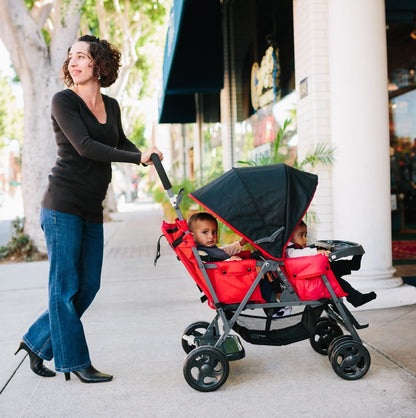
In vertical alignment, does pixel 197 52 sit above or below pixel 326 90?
above

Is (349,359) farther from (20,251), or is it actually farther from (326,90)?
(20,251)

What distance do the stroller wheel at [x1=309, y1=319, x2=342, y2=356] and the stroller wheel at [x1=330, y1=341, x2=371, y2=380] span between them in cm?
39

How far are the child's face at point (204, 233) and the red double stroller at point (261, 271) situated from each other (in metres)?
0.16

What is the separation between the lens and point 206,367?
10.8 feet

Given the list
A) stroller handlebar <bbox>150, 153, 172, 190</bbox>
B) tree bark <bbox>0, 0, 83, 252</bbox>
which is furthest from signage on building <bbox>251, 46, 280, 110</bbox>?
stroller handlebar <bbox>150, 153, 172, 190</bbox>

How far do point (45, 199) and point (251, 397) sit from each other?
1687 mm

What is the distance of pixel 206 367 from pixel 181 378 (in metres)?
0.36

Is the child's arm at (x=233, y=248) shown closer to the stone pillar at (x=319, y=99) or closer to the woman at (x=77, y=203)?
the woman at (x=77, y=203)

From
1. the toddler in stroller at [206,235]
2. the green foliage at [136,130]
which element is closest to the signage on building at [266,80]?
the toddler in stroller at [206,235]

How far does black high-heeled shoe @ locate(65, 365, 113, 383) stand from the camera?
350cm

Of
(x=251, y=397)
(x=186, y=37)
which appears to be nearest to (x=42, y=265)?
(x=186, y=37)

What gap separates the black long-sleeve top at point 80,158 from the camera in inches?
131

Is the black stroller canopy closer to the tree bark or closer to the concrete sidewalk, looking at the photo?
the concrete sidewalk

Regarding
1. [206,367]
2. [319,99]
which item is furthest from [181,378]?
[319,99]
